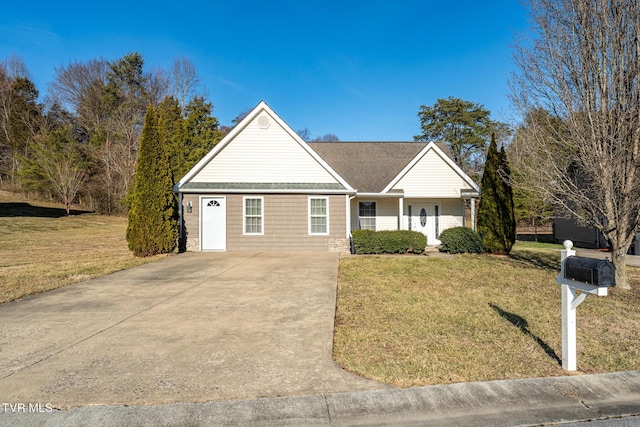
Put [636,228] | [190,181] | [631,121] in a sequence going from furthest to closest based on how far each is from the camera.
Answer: [190,181]
[636,228]
[631,121]

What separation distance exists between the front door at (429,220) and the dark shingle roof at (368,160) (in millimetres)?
2118

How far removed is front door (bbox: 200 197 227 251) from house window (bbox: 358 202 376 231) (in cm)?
616

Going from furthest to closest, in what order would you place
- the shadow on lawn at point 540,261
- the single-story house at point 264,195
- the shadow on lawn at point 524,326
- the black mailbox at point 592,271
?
the single-story house at point 264,195 → the shadow on lawn at point 540,261 → the shadow on lawn at point 524,326 → the black mailbox at point 592,271

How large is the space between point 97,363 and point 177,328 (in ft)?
4.04

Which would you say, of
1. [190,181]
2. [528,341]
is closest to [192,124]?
[190,181]

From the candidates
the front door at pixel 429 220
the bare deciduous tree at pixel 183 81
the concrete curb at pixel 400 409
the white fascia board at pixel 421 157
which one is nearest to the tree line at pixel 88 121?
the bare deciduous tree at pixel 183 81

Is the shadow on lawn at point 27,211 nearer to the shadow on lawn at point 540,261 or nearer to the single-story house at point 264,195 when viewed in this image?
the single-story house at point 264,195

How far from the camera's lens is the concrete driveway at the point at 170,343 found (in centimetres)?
332

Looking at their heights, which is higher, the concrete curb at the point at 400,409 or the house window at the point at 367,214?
the house window at the point at 367,214

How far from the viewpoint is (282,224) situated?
14578mm

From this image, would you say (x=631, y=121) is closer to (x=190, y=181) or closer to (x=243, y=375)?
(x=243, y=375)

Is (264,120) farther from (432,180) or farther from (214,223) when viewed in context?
(432,180)

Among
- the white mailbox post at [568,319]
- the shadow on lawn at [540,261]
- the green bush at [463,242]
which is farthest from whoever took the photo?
the green bush at [463,242]

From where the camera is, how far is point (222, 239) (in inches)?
571
